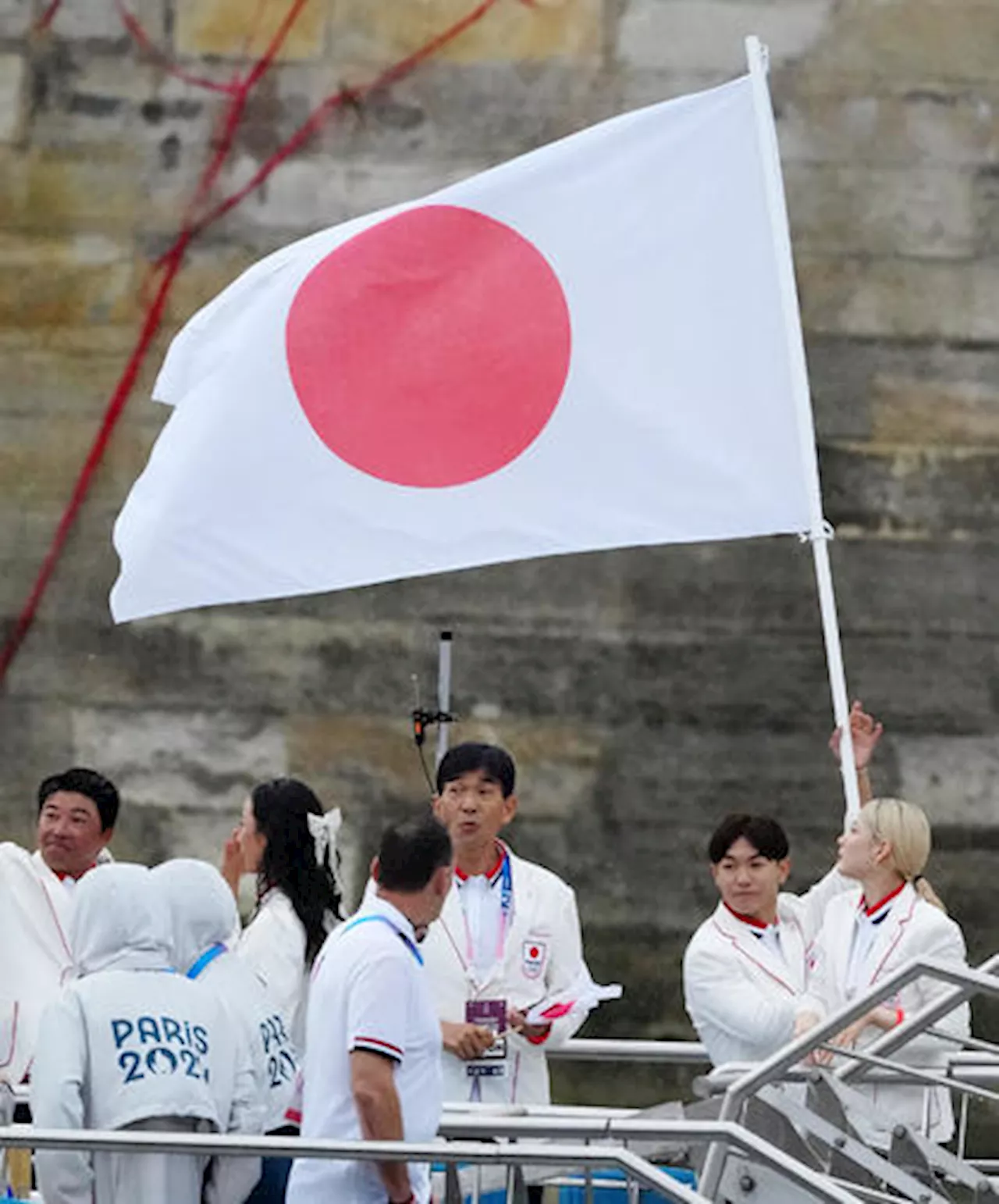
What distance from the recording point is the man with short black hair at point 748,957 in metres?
7.31

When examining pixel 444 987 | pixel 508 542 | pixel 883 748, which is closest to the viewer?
pixel 444 987

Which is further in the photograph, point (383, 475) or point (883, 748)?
point (883, 748)

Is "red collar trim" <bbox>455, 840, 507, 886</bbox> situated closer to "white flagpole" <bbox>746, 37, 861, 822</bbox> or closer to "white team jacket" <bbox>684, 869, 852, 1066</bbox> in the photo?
"white team jacket" <bbox>684, 869, 852, 1066</bbox>

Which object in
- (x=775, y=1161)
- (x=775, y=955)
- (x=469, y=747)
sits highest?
(x=469, y=747)

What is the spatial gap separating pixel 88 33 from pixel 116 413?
1.49m

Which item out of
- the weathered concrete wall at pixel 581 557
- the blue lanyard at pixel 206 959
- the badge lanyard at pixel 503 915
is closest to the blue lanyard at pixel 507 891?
the badge lanyard at pixel 503 915

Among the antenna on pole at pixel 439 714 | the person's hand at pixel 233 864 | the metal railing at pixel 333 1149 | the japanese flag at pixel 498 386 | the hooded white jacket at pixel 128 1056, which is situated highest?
the japanese flag at pixel 498 386

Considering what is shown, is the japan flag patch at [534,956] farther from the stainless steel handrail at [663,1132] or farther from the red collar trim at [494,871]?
the stainless steel handrail at [663,1132]

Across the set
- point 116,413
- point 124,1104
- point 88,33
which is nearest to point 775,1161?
Answer: point 124,1104

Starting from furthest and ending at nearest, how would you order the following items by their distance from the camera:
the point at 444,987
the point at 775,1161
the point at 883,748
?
the point at 883,748 → the point at 444,987 → the point at 775,1161

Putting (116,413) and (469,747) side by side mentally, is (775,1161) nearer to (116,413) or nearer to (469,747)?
(469,747)

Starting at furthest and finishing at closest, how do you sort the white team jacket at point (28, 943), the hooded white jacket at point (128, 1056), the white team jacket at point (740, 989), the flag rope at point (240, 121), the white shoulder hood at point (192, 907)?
the flag rope at point (240, 121) → the white team jacket at point (740, 989) → the white team jacket at point (28, 943) → the white shoulder hood at point (192, 907) → the hooded white jacket at point (128, 1056)

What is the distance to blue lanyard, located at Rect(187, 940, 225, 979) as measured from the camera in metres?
6.02

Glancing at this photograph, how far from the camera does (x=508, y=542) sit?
8.19m
